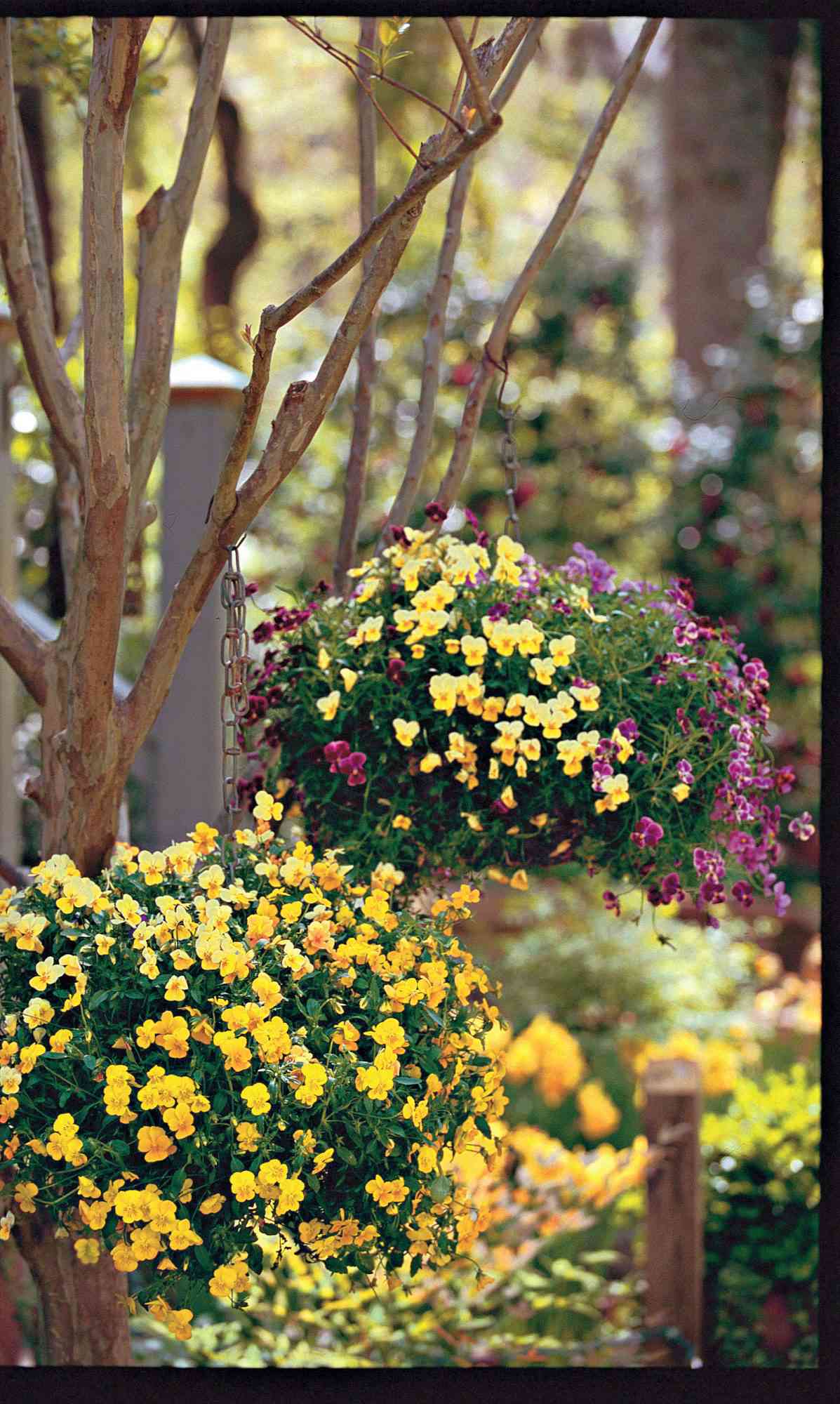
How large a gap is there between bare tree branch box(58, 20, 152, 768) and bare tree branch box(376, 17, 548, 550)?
555 mm

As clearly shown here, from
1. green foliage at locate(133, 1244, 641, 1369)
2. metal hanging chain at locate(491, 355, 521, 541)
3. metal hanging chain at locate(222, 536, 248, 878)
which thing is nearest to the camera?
metal hanging chain at locate(222, 536, 248, 878)

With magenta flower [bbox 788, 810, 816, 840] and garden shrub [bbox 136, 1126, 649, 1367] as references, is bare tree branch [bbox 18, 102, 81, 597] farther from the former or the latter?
garden shrub [bbox 136, 1126, 649, 1367]

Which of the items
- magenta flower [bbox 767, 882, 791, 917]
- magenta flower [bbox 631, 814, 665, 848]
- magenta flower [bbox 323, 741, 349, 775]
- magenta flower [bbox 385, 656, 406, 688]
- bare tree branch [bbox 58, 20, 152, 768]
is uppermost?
bare tree branch [bbox 58, 20, 152, 768]

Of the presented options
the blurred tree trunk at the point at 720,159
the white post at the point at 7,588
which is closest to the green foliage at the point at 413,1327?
the white post at the point at 7,588

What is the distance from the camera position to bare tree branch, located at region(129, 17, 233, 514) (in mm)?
1910

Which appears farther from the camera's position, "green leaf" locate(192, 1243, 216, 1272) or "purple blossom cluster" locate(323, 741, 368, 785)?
"purple blossom cluster" locate(323, 741, 368, 785)

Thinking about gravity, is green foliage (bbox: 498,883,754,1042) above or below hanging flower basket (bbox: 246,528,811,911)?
above

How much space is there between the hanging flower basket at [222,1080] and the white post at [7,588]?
2003 mm

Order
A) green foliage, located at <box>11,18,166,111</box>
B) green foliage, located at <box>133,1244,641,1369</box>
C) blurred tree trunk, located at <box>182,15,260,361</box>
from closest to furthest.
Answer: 1. green foliage, located at <box>11,18,166,111</box>
2. green foliage, located at <box>133,1244,641,1369</box>
3. blurred tree trunk, located at <box>182,15,260,361</box>

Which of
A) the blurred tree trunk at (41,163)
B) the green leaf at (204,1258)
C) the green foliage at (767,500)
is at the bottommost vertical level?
the green leaf at (204,1258)

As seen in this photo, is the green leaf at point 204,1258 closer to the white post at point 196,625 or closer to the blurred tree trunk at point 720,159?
the white post at point 196,625

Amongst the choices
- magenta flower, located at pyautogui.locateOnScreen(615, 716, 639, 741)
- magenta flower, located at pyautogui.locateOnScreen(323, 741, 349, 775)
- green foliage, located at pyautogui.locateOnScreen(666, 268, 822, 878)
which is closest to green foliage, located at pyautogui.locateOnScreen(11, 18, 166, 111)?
magenta flower, located at pyautogui.locateOnScreen(323, 741, 349, 775)

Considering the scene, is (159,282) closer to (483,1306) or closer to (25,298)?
(25,298)

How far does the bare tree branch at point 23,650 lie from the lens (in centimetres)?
177
